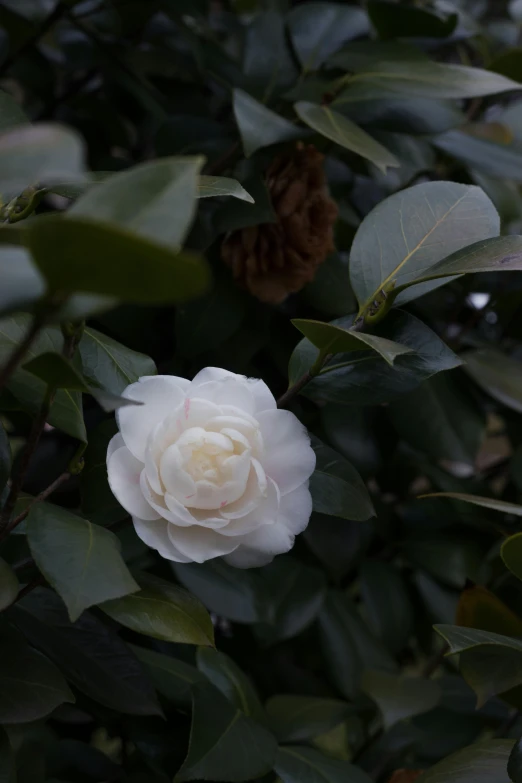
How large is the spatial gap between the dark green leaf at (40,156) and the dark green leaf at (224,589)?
1.52ft

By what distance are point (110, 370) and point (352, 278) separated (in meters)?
0.14

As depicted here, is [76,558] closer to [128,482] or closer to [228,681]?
[128,482]

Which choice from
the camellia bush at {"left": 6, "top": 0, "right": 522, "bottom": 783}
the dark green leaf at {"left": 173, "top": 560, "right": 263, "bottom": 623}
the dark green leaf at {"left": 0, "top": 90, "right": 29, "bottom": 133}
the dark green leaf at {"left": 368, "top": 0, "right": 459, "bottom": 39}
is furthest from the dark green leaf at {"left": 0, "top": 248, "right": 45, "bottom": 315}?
the dark green leaf at {"left": 368, "top": 0, "right": 459, "bottom": 39}

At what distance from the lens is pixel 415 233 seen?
0.45 metres

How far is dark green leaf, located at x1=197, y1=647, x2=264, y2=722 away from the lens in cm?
57

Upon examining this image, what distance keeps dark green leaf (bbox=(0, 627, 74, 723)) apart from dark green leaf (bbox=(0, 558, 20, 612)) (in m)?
0.09

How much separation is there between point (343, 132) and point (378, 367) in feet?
0.70

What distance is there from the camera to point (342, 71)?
0.72 m

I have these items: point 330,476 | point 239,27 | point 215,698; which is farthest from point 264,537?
point 239,27

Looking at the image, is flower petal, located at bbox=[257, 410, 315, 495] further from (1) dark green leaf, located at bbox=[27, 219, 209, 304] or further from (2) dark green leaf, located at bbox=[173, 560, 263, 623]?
(2) dark green leaf, located at bbox=[173, 560, 263, 623]

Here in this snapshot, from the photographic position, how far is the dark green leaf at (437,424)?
0.73 metres

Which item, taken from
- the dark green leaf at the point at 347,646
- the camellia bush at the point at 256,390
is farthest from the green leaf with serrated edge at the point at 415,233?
the dark green leaf at the point at 347,646

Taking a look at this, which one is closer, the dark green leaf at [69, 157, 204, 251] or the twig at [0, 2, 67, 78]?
the dark green leaf at [69, 157, 204, 251]

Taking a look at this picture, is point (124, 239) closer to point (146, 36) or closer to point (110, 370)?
point (110, 370)
